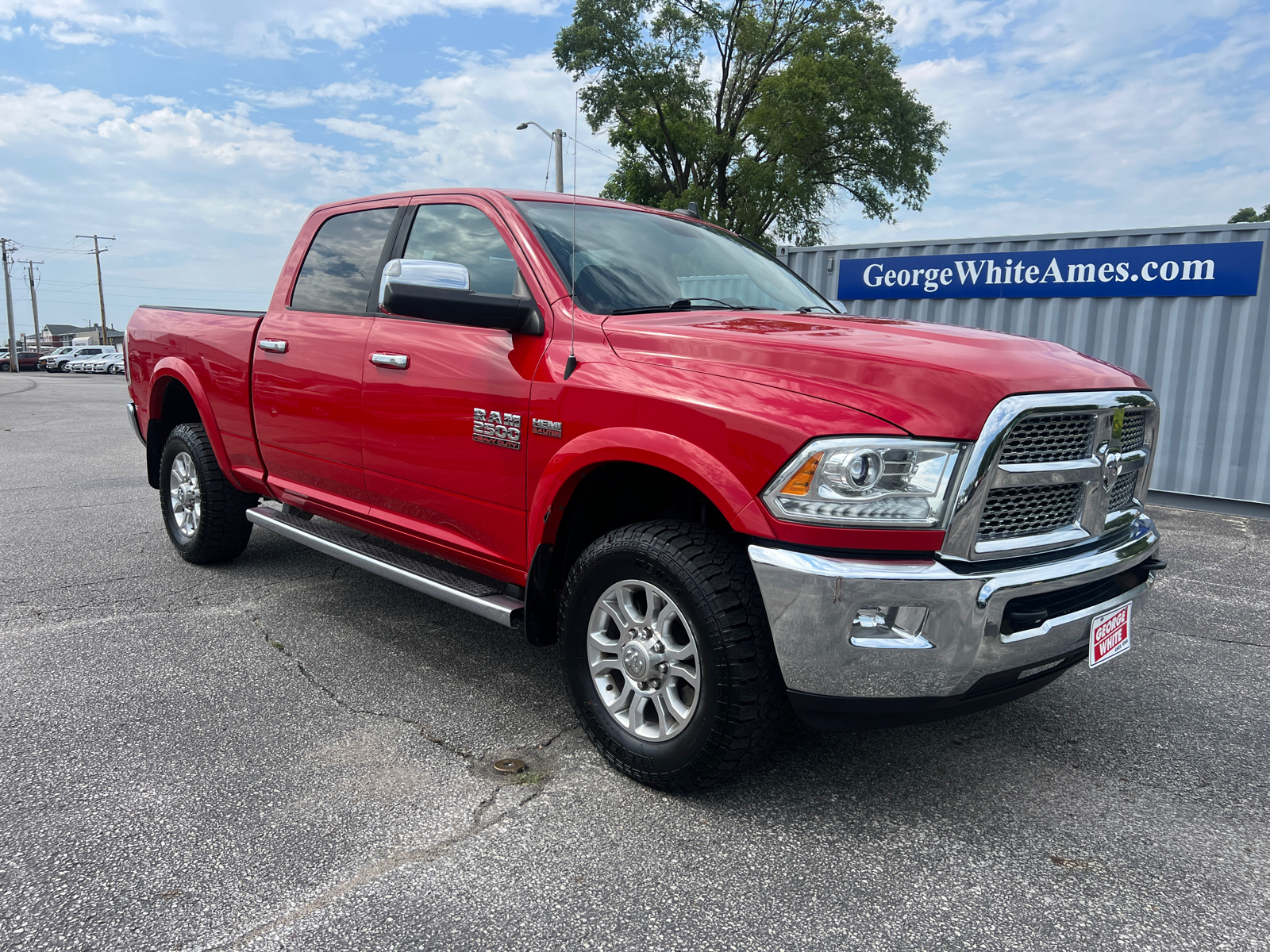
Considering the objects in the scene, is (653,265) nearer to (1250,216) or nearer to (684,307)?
(684,307)

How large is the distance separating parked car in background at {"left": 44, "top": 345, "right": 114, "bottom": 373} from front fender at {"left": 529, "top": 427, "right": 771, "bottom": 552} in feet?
194

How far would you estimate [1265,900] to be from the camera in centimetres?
232

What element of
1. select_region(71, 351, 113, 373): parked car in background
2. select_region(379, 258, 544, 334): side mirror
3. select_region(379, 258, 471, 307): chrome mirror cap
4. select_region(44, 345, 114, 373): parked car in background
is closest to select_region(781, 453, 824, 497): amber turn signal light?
select_region(379, 258, 544, 334): side mirror

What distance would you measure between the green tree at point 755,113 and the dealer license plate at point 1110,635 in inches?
1057

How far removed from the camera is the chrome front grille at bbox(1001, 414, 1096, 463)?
7.96 ft

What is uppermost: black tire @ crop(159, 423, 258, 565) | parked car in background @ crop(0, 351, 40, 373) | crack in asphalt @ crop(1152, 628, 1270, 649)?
black tire @ crop(159, 423, 258, 565)

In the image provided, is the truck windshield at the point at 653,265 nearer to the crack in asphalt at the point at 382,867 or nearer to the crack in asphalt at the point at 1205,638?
the crack in asphalt at the point at 382,867

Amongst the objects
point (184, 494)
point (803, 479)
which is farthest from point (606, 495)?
point (184, 494)

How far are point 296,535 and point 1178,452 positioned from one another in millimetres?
8456

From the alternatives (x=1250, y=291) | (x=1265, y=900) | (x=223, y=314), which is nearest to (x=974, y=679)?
(x=1265, y=900)

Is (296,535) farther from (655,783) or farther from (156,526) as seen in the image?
(156,526)

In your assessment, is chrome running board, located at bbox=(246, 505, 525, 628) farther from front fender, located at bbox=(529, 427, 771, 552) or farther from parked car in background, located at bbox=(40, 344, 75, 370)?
parked car in background, located at bbox=(40, 344, 75, 370)

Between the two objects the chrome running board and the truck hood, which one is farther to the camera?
the chrome running board

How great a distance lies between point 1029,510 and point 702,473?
0.91 metres
